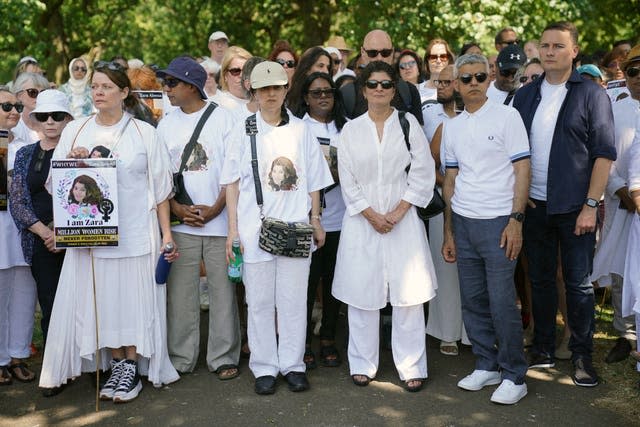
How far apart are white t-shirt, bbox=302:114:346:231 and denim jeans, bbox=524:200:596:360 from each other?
57.4 inches

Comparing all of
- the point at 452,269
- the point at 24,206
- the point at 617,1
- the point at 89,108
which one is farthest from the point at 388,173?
the point at 617,1

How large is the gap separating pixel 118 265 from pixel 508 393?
2858 mm

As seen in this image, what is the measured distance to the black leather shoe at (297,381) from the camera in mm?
5703

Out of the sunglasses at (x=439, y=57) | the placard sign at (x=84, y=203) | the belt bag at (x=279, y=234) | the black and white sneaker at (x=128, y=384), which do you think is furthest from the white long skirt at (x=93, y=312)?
the sunglasses at (x=439, y=57)

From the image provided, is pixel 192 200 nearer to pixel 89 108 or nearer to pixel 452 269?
pixel 452 269

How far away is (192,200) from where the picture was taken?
19.5 feet

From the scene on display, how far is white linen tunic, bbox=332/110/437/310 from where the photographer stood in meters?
5.70

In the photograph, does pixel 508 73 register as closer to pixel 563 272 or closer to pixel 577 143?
pixel 577 143

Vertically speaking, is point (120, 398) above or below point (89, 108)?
below

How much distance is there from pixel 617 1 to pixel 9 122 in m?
15.8

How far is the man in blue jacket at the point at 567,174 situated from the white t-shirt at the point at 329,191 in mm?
1417

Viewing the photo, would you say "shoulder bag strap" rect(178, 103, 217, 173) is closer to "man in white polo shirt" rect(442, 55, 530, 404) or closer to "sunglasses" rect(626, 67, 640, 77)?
"man in white polo shirt" rect(442, 55, 530, 404)

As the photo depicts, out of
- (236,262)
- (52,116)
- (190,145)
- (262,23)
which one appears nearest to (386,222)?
(236,262)

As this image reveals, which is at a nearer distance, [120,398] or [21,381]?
[120,398]
